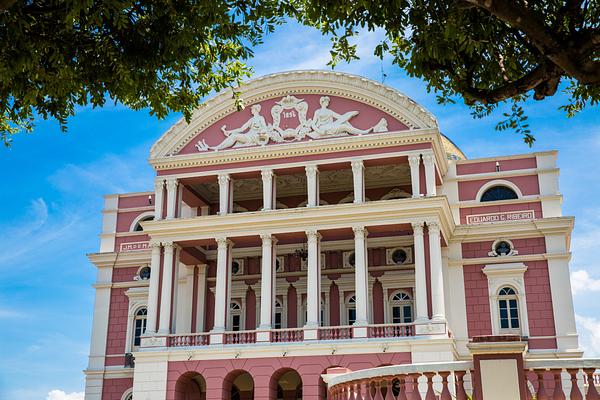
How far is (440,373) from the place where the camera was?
982cm

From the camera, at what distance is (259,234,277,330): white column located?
91.3 ft

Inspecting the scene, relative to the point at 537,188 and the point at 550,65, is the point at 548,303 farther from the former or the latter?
the point at 550,65

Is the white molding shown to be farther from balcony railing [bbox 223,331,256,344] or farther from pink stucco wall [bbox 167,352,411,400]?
balcony railing [bbox 223,331,256,344]

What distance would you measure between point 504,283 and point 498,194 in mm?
3911

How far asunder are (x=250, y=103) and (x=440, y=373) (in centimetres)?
2200

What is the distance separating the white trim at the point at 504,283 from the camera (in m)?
29.0

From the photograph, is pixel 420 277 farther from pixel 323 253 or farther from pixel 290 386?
pixel 290 386

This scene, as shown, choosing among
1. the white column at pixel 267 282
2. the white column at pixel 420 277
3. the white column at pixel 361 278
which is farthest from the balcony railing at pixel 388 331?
the white column at pixel 267 282

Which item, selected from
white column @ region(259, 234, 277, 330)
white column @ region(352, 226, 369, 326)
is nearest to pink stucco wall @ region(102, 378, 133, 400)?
white column @ region(259, 234, 277, 330)

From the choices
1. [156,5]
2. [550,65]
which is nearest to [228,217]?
[156,5]

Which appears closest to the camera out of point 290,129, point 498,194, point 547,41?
point 547,41

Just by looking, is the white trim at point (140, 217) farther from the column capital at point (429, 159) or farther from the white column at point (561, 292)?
the white column at point (561, 292)

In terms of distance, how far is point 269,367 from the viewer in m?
27.0

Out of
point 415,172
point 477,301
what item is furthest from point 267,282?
point 477,301
